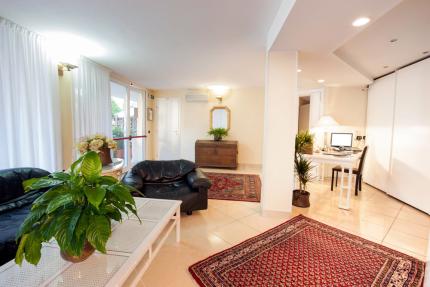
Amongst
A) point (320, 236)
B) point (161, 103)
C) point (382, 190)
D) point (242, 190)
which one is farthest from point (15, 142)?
point (382, 190)

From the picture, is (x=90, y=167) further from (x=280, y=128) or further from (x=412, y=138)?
(x=412, y=138)

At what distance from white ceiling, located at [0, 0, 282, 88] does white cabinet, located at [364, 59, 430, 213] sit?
2.53m

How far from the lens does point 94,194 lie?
3.10 ft

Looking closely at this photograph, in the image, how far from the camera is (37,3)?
6.44 feet

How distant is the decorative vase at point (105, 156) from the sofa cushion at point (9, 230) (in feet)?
2.99

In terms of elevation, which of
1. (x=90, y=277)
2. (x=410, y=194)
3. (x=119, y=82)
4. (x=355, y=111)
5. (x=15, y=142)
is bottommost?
(x=410, y=194)

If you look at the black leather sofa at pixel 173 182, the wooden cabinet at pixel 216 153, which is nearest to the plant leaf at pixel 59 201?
the black leather sofa at pixel 173 182

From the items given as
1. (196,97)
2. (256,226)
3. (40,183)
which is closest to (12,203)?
(40,183)

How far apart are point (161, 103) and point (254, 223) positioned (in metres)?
5.19

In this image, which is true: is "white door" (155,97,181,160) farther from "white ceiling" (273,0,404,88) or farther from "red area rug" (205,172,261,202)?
"white ceiling" (273,0,404,88)

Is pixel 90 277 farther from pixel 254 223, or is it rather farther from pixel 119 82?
pixel 119 82

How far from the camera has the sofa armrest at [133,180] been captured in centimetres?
259

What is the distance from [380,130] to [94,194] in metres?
5.13

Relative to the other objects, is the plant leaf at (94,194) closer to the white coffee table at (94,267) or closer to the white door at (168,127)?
the white coffee table at (94,267)
